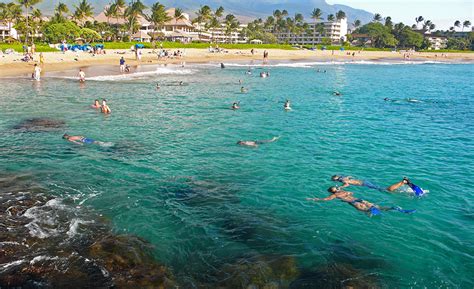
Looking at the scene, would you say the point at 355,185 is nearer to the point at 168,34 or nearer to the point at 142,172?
the point at 142,172

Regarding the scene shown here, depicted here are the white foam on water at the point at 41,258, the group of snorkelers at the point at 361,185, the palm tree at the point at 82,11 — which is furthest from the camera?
the palm tree at the point at 82,11

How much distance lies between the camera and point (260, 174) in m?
17.5

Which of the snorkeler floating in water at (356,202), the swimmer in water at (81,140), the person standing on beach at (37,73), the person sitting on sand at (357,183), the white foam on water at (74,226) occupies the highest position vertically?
the person standing on beach at (37,73)

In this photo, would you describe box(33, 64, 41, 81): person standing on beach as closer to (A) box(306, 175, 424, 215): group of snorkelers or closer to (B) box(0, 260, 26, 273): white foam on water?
(A) box(306, 175, 424, 215): group of snorkelers

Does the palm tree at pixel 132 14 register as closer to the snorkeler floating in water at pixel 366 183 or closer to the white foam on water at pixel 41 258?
the snorkeler floating in water at pixel 366 183

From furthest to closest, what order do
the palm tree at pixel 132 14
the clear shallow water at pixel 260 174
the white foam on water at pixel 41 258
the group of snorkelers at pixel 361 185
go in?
the palm tree at pixel 132 14 < the group of snorkelers at pixel 361 185 < the clear shallow water at pixel 260 174 < the white foam on water at pixel 41 258

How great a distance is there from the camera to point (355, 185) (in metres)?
16.4

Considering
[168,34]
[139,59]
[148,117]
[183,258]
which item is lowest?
[183,258]

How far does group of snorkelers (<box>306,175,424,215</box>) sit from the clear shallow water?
1.14ft

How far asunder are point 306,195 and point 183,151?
767 cm

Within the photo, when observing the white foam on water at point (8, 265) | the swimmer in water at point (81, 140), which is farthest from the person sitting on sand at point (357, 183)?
the swimmer in water at point (81, 140)

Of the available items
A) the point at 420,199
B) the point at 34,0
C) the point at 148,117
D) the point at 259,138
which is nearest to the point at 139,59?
the point at 34,0

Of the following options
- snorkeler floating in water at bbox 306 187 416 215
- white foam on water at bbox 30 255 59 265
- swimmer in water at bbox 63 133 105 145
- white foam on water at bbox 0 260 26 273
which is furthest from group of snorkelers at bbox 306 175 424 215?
swimmer in water at bbox 63 133 105 145

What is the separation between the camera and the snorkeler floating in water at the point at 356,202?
1400 centimetres
